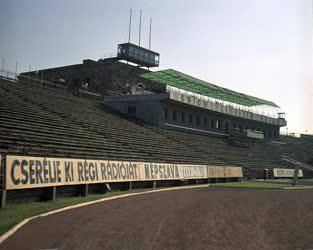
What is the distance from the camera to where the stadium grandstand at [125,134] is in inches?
727

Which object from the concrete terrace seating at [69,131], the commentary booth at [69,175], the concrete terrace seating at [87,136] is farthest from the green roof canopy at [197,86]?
the commentary booth at [69,175]

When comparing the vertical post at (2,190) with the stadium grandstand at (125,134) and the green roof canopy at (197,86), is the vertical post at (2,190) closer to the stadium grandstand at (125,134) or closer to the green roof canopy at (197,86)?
the stadium grandstand at (125,134)

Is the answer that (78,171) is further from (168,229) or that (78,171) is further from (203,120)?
(203,120)

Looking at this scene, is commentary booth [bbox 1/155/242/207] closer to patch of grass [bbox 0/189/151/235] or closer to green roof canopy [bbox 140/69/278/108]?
patch of grass [bbox 0/189/151/235]

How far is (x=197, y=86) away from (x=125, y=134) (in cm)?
2252

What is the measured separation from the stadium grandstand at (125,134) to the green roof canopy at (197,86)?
141mm

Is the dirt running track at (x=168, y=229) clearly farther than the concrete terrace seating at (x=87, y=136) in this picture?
No

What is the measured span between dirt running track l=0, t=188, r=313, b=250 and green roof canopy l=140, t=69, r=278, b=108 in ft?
118

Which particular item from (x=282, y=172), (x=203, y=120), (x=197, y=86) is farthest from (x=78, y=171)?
(x=203, y=120)

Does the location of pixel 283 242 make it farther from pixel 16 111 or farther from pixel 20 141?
pixel 16 111

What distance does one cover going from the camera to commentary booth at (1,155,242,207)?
1491 centimetres

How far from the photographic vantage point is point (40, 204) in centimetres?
1588

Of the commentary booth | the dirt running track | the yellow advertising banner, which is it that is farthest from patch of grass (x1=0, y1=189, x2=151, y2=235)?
the yellow advertising banner

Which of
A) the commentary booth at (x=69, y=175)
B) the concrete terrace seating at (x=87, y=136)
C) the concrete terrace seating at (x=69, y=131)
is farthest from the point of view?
the concrete terrace seating at (x=87, y=136)
